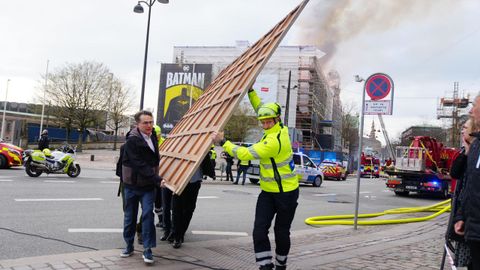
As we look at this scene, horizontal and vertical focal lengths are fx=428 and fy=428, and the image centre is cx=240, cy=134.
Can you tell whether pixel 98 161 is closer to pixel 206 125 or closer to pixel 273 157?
pixel 206 125

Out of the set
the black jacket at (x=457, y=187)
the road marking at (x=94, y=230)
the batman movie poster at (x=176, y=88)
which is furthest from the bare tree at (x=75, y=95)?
the black jacket at (x=457, y=187)

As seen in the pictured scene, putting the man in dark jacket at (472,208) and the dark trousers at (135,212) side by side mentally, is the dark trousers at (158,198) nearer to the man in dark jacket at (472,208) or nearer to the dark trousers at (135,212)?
the dark trousers at (135,212)

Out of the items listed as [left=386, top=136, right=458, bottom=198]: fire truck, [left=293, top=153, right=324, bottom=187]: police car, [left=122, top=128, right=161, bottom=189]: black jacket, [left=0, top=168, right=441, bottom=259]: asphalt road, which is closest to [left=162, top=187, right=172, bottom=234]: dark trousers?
[left=0, top=168, right=441, bottom=259]: asphalt road

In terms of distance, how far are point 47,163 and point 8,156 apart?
3255mm

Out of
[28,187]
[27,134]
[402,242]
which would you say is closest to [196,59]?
[27,134]

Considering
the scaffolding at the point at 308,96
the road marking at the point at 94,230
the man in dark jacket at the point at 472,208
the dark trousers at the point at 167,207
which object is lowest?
the road marking at the point at 94,230

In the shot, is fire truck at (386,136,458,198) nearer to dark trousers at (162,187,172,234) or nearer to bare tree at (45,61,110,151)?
dark trousers at (162,187,172,234)

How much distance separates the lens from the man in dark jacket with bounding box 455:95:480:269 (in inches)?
117

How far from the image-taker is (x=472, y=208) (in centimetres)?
300

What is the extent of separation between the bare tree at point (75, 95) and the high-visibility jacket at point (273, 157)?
1684 inches

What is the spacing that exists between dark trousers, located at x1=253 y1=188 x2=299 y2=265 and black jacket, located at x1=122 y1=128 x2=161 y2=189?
1381mm

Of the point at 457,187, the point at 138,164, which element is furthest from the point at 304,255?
the point at 457,187

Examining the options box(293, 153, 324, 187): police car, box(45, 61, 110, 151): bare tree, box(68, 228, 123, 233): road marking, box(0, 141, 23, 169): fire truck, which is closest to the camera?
box(68, 228, 123, 233): road marking

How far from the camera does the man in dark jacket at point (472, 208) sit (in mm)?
2967
